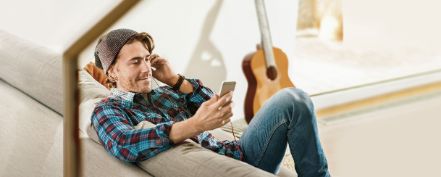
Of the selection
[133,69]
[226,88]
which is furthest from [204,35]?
[226,88]

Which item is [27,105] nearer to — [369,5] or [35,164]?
[35,164]

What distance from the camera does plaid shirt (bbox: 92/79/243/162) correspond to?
1.05 meters

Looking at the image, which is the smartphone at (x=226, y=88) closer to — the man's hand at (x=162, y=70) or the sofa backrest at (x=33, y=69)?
the man's hand at (x=162, y=70)

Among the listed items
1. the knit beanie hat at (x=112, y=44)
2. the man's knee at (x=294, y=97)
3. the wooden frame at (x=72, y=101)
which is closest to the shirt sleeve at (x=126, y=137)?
the knit beanie hat at (x=112, y=44)

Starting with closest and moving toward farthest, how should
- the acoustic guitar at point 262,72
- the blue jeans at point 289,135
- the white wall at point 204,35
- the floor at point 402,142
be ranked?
the floor at point 402,142, the blue jeans at point 289,135, the acoustic guitar at point 262,72, the white wall at point 204,35

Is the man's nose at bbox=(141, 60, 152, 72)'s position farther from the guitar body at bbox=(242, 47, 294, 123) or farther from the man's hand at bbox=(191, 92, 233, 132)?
the guitar body at bbox=(242, 47, 294, 123)

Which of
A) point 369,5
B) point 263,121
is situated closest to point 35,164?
point 263,121

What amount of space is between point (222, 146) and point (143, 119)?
169 millimetres

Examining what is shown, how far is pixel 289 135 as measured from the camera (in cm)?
112

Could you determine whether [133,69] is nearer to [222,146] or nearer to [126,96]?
[126,96]

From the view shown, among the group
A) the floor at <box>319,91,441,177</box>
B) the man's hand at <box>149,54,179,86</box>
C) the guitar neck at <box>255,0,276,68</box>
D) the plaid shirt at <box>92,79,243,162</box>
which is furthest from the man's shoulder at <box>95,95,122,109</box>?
the floor at <box>319,91,441,177</box>

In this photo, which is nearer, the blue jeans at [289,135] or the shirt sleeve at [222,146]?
the blue jeans at [289,135]

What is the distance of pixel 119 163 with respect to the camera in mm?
1083

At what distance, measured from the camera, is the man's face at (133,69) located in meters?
1.15
